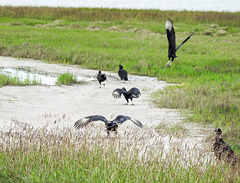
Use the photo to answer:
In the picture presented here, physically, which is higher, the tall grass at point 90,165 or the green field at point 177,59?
the green field at point 177,59

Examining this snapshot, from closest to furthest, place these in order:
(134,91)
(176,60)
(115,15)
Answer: (134,91) → (176,60) → (115,15)

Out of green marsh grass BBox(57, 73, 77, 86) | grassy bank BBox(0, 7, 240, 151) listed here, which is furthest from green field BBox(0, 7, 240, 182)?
green marsh grass BBox(57, 73, 77, 86)

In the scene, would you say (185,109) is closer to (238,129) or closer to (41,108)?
(238,129)

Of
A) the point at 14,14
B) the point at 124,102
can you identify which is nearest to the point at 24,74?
the point at 124,102

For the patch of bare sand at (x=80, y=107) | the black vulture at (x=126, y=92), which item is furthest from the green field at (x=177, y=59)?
the black vulture at (x=126, y=92)

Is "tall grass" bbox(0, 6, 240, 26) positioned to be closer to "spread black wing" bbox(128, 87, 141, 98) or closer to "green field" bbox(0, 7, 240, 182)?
"green field" bbox(0, 7, 240, 182)

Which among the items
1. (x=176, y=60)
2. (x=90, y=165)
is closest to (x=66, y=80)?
(x=176, y=60)

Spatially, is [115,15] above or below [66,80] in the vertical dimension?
above

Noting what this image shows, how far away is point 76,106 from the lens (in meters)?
8.86

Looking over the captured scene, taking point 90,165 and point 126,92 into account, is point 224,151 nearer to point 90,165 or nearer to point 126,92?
point 90,165

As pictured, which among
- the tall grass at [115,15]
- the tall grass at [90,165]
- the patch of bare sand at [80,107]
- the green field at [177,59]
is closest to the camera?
the tall grass at [90,165]

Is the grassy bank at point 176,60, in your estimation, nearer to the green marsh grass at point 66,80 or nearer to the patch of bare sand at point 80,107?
the patch of bare sand at point 80,107

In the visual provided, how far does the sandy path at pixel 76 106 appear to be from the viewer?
7.20 m

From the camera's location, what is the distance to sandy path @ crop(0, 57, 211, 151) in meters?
7.20
